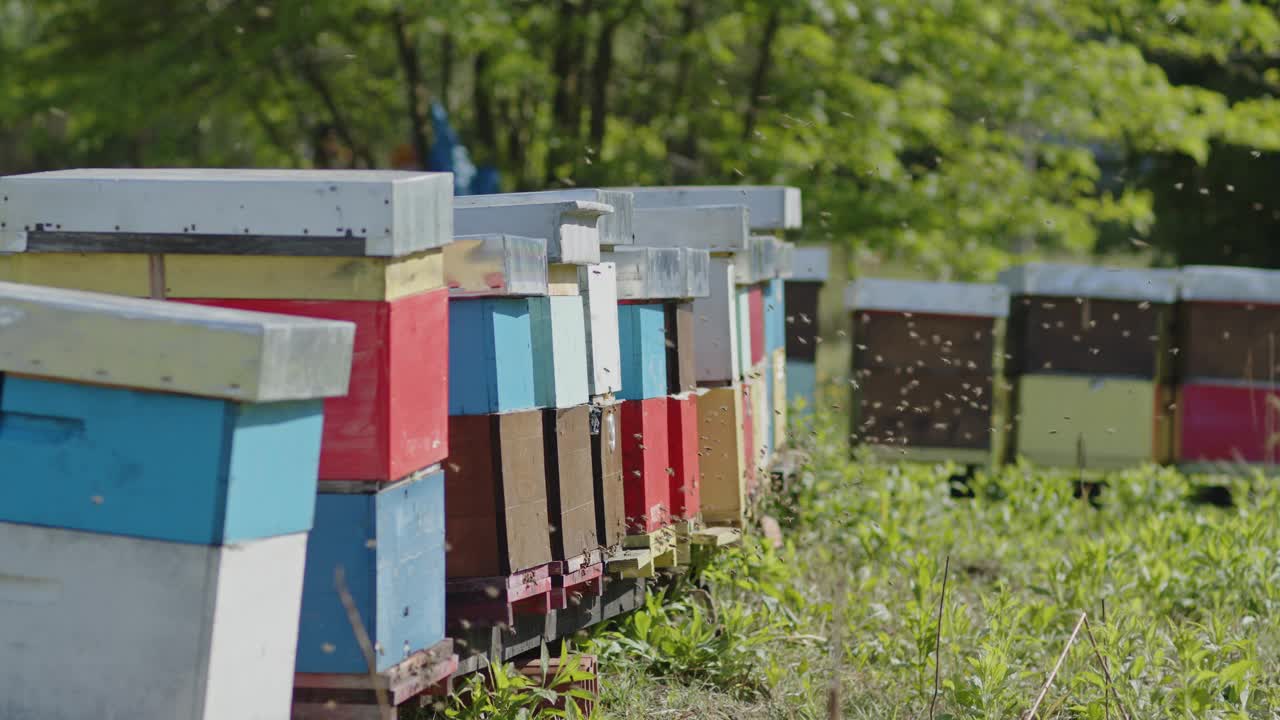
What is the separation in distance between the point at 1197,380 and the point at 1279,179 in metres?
9.63

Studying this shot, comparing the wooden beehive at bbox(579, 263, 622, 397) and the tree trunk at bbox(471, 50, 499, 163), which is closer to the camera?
the wooden beehive at bbox(579, 263, 622, 397)

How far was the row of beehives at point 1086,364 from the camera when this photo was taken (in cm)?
693

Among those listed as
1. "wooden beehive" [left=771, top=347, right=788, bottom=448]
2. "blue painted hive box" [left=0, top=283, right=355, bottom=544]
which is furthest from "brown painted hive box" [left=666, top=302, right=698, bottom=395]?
"blue painted hive box" [left=0, top=283, right=355, bottom=544]

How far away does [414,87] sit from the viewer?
10.2m

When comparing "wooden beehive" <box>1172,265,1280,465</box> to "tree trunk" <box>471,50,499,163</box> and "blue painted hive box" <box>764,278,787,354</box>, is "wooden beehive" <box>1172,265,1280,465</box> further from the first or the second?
"tree trunk" <box>471,50,499,163</box>

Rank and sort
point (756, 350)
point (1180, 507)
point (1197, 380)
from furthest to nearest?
point (1197, 380) → point (1180, 507) → point (756, 350)

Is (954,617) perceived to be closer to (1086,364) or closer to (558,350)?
(558,350)

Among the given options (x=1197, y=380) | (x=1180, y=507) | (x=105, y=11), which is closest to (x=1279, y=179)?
(x=1197, y=380)

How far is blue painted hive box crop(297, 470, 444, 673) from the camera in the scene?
2539mm

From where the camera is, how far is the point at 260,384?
2.14 metres

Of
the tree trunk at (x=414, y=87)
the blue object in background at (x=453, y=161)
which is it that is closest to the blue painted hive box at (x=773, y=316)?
the blue object in background at (x=453, y=161)

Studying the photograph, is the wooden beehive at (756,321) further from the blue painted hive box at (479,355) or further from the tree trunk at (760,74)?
the tree trunk at (760,74)

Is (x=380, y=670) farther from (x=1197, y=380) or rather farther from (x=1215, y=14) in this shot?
(x=1215, y=14)

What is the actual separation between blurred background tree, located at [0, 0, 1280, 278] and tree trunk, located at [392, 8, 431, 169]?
2cm
